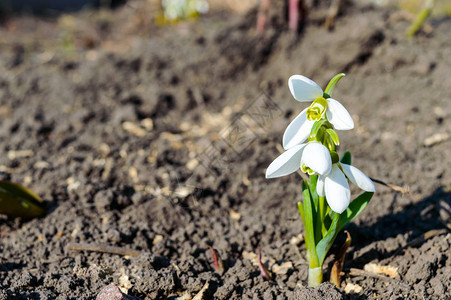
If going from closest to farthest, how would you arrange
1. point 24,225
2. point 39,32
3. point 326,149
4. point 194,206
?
point 326,149
point 24,225
point 194,206
point 39,32

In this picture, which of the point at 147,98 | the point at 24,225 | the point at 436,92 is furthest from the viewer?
the point at 147,98

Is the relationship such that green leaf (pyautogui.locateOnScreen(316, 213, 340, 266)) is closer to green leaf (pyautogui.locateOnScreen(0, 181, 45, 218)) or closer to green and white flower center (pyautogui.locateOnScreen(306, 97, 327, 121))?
green and white flower center (pyautogui.locateOnScreen(306, 97, 327, 121))

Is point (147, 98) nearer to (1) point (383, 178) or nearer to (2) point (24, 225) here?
(2) point (24, 225)

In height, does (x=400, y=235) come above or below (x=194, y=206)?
above

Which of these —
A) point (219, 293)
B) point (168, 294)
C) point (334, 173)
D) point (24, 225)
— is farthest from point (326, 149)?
point (24, 225)

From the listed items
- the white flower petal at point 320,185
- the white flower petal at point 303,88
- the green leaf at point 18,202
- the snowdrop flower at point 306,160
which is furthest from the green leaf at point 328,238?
the green leaf at point 18,202

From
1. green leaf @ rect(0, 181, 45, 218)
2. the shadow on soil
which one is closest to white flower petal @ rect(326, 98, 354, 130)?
the shadow on soil

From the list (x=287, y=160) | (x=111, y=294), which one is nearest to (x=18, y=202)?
(x=111, y=294)
